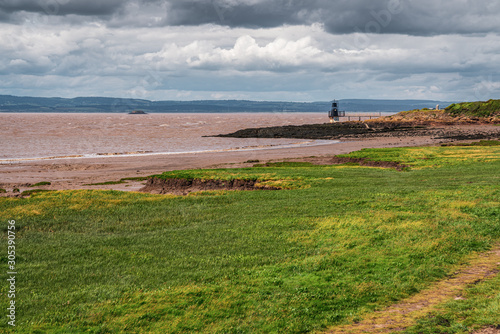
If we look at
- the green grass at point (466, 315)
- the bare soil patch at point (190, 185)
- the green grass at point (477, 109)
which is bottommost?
the bare soil patch at point (190, 185)

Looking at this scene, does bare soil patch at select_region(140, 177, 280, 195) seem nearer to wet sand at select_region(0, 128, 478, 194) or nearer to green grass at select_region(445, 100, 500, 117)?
wet sand at select_region(0, 128, 478, 194)

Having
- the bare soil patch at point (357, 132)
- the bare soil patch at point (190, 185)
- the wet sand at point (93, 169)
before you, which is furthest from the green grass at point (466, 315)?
the bare soil patch at point (357, 132)

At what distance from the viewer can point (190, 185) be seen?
33.9m

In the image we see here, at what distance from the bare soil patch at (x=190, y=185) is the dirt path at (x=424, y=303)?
17052mm

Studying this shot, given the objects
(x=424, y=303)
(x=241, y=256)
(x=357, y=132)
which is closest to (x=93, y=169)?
(x=241, y=256)

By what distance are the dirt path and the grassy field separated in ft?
1.01

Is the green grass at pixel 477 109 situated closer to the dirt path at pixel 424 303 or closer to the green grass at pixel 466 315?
the dirt path at pixel 424 303

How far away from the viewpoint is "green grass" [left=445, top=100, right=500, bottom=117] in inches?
5000

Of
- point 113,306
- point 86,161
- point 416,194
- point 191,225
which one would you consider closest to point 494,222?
point 416,194

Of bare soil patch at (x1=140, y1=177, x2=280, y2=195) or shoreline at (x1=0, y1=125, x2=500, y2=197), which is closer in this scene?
bare soil patch at (x1=140, y1=177, x2=280, y2=195)

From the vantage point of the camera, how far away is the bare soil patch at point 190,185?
3164cm

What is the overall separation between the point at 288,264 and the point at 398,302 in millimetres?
3362

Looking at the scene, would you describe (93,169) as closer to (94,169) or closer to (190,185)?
(94,169)

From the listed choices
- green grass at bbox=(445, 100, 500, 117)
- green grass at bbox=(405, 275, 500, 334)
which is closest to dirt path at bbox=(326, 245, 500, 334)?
green grass at bbox=(405, 275, 500, 334)
